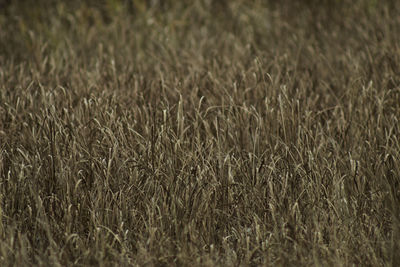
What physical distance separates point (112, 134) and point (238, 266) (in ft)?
2.99

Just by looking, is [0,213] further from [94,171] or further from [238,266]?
[238,266]

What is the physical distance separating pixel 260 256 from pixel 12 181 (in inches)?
47.3

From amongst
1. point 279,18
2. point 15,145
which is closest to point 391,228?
point 15,145

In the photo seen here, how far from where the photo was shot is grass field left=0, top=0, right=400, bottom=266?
2553mm

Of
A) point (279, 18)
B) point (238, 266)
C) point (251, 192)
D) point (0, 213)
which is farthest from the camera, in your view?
point (279, 18)

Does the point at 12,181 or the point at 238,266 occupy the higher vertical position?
the point at 12,181

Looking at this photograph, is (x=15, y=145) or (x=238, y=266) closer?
(x=238, y=266)

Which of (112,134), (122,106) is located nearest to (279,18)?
(122,106)

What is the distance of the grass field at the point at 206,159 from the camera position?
2.55 m

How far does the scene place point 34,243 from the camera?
2621 millimetres

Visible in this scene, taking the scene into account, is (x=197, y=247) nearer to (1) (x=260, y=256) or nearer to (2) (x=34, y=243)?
(1) (x=260, y=256)

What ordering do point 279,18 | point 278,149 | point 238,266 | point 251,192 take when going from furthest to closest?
point 279,18
point 278,149
point 251,192
point 238,266

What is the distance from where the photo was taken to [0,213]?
265 centimetres

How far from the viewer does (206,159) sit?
3.04m
